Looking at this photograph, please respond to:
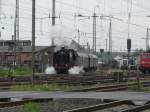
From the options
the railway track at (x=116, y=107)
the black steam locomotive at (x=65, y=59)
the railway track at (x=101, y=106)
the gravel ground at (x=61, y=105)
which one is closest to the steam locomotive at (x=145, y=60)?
the black steam locomotive at (x=65, y=59)

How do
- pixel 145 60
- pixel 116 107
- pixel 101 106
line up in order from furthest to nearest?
pixel 145 60 → pixel 116 107 → pixel 101 106

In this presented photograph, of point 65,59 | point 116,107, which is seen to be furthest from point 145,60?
point 116,107

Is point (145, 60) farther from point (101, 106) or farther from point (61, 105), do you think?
point (101, 106)

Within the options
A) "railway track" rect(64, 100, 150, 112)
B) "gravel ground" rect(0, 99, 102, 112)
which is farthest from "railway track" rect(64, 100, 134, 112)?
"gravel ground" rect(0, 99, 102, 112)

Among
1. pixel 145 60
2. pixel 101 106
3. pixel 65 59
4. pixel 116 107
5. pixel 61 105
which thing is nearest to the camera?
pixel 101 106

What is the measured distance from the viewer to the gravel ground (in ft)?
48.6

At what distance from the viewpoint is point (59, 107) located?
15773 mm

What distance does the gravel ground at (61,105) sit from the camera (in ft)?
48.6

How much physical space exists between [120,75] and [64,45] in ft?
53.8

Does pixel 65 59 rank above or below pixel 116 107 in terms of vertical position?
above

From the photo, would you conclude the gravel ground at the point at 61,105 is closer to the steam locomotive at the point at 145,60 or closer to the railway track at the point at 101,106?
the railway track at the point at 101,106

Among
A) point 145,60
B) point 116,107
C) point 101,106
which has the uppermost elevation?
point 145,60

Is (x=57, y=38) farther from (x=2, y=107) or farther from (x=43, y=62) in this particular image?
(x=2, y=107)

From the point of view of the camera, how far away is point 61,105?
54.2ft
